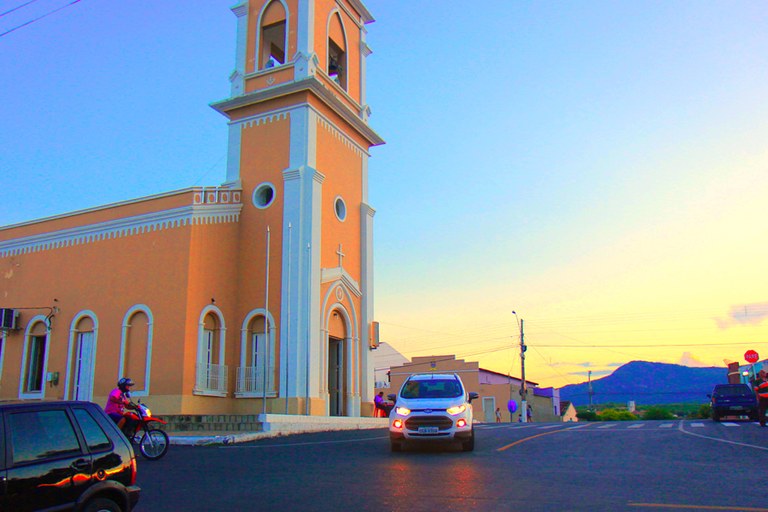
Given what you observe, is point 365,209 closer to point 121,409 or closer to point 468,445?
point 468,445

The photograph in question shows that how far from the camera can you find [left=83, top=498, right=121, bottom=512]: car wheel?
5850mm

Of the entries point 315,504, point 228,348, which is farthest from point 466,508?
point 228,348

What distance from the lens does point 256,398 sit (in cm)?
2420

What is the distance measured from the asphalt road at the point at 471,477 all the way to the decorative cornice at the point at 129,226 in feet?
33.1

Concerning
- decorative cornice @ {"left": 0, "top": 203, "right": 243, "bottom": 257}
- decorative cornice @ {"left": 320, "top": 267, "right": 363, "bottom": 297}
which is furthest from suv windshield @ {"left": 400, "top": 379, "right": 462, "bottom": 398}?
decorative cornice @ {"left": 0, "top": 203, "right": 243, "bottom": 257}

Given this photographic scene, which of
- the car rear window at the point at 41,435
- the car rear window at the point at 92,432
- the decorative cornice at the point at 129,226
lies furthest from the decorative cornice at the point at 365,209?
the car rear window at the point at 41,435

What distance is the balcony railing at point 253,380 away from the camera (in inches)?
950

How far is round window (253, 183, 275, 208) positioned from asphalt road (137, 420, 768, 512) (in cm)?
1188

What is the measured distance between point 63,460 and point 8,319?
24051mm

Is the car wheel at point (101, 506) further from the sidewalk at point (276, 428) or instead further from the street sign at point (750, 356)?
the street sign at point (750, 356)

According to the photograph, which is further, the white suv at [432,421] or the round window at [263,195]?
the round window at [263,195]

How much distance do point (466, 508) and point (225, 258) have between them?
18.9 m

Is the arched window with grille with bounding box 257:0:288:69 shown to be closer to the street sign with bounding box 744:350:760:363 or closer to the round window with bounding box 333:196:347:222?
the round window with bounding box 333:196:347:222

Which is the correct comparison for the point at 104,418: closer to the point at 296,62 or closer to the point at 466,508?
the point at 466,508
